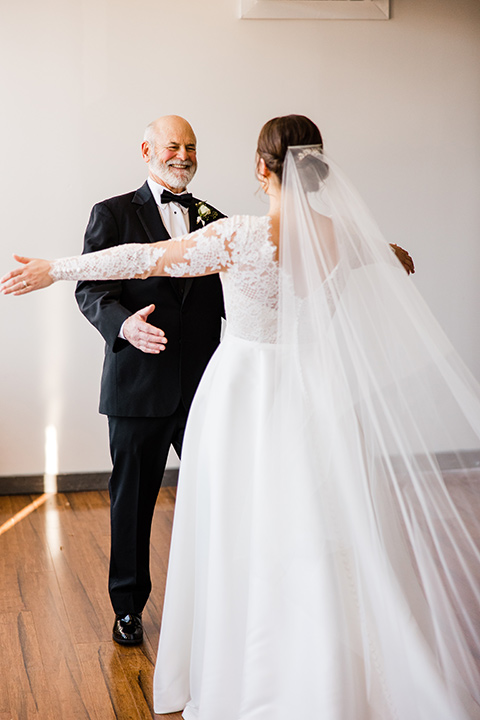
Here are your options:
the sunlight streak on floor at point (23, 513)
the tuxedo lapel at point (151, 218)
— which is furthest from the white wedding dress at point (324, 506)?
the sunlight streak on floor at point (23, 513)

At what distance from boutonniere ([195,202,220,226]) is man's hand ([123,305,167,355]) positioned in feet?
1.99

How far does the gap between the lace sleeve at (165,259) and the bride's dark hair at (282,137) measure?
197 mm

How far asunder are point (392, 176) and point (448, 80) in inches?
26.1

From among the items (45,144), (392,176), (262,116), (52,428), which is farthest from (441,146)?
(52,428)

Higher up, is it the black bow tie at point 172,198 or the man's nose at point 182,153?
the man's nose at point 182,153

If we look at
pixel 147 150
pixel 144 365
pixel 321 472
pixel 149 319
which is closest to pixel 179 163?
pixel 147 150

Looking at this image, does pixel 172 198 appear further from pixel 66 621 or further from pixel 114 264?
pixel 66 621

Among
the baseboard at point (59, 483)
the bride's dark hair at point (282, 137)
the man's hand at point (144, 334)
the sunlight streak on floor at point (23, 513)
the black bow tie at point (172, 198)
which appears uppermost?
the bride's dark hair at point (282, 137)

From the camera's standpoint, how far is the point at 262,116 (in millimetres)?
4609

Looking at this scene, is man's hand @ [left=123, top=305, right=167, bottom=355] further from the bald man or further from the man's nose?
the man's nose

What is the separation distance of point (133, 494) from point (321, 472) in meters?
0.92

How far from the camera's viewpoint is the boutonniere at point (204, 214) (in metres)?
2.95

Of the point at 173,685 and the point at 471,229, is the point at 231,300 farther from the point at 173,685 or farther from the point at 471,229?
the point at 471,229

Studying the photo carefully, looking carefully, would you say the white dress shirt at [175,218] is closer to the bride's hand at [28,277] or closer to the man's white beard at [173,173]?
the man's white beard at [173,173]
